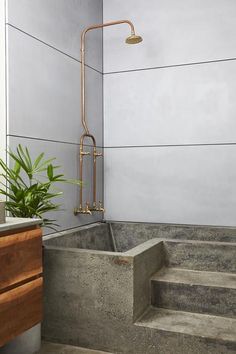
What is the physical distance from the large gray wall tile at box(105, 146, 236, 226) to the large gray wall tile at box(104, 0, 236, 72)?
0.85 metres

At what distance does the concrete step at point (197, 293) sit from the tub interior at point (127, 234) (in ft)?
2.14

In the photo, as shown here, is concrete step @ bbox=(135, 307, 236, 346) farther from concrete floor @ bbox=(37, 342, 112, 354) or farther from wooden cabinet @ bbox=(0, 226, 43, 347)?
wooden cabinet @ bbox=(0, 226, 43, 347)

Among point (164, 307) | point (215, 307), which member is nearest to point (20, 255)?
point (164, 307)

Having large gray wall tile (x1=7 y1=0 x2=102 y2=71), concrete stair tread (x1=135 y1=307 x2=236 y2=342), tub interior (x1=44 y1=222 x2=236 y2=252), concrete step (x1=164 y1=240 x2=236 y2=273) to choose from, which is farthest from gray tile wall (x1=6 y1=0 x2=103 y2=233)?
concrete stair tread (x1=135 y1=307 x2=236 y2=342)

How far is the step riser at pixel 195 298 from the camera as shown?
7.45 feet

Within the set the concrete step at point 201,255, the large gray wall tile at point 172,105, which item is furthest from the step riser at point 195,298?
the large gray wall tile at point 172,105

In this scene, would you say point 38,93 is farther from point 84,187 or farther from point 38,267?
point 38,267

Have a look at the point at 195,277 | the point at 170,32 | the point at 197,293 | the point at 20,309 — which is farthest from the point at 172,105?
the point at 20,309

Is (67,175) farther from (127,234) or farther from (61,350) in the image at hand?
(61,350)

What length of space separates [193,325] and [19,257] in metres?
1.11

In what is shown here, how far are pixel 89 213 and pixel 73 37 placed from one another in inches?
61.1

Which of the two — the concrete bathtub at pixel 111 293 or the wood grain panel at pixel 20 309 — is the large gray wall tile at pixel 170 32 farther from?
the wood grain panel at pixel 20 309

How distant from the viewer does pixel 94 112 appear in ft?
11.2

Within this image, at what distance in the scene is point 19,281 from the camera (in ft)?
6.22
